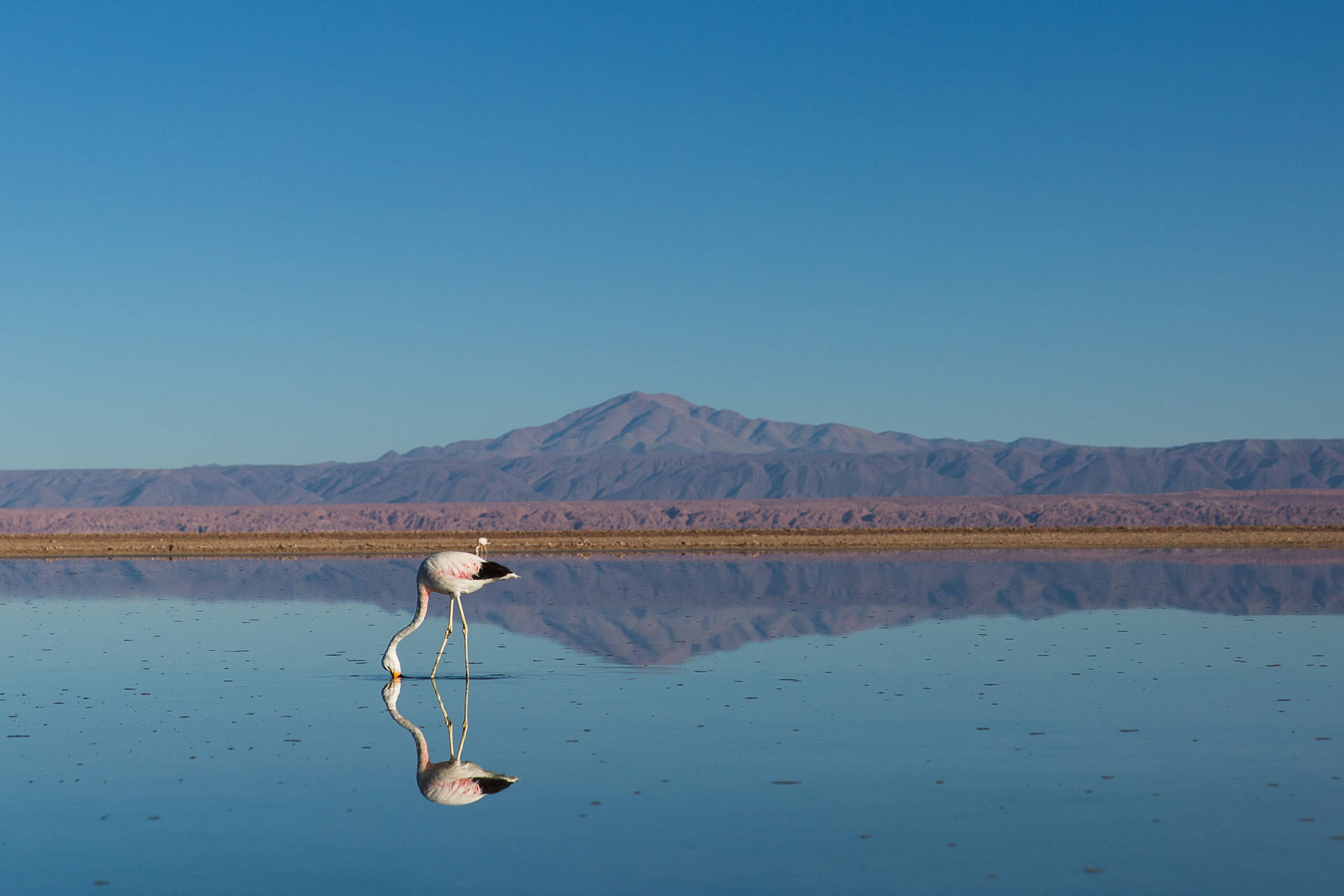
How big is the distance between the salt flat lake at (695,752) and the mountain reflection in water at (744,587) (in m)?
0.42

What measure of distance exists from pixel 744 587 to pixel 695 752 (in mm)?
21286

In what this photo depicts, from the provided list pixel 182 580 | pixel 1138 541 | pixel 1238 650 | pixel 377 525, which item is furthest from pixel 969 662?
pixel 377 525

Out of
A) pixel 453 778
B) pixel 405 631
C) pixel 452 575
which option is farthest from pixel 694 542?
pixel 453 778

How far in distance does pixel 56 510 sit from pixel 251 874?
607 ft

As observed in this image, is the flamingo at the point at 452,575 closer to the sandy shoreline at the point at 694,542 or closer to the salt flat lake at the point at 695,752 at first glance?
the salt flat lake at the point at 695,752

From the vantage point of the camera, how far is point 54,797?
10.9 metres

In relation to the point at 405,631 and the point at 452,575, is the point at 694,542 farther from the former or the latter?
the point at 405,631

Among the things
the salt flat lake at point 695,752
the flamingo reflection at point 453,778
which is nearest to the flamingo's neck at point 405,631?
the salt flat lake at point 695,752

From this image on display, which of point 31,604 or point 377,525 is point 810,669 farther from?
point 377,525

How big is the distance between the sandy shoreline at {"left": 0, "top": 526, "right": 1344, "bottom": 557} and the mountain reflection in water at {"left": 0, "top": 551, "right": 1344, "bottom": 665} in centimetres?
672

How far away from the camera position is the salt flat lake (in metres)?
8.75

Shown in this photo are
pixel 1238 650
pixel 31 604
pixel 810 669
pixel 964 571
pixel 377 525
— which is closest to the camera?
pixel 810 669

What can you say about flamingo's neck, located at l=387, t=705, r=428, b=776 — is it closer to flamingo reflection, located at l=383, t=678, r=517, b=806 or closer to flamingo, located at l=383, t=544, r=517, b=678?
flamingo reflection, located at l=383, t=678, r=517, b=806

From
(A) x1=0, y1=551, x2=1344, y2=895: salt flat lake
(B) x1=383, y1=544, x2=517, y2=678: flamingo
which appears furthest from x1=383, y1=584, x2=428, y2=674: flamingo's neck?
(A) x1=0, y1=551, x2=1344, y2=895: salt flat lake
